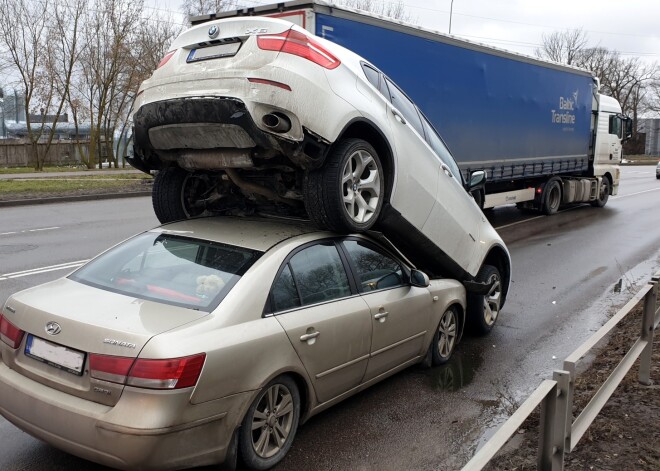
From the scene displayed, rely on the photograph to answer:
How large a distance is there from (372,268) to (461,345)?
1.97 m

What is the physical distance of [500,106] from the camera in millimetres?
13000

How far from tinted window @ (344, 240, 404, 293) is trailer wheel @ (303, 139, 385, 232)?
Answer: 0.15 m

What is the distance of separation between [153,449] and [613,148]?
1952 centimetres

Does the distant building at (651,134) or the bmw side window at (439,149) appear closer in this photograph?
the bmw side window at (439,149)

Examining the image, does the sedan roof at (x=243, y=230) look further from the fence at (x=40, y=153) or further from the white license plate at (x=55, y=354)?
the fence at (x=40, y=153)

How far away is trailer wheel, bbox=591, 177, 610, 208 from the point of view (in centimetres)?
1886

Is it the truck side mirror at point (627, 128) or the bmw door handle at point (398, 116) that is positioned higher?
the truck side mirror at point (627, 128)

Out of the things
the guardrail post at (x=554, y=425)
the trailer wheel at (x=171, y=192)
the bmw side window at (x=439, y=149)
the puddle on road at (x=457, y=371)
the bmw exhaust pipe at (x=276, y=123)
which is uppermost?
the bmw exhaust pipe at (x=276, y=123)

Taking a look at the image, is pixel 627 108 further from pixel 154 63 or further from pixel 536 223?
pixel 536 223

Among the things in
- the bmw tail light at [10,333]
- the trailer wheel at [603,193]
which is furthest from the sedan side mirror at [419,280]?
the trailer wheel at [603,193]

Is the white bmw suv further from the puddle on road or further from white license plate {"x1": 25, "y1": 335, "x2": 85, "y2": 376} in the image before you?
white license plate {"x1": 25, "y1": 335, "x2": 85, "y2": 376}

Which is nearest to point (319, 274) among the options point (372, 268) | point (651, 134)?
point (372, 268)

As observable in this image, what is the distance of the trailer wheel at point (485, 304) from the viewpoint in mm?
5992

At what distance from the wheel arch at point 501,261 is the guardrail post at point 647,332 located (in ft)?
6.03
